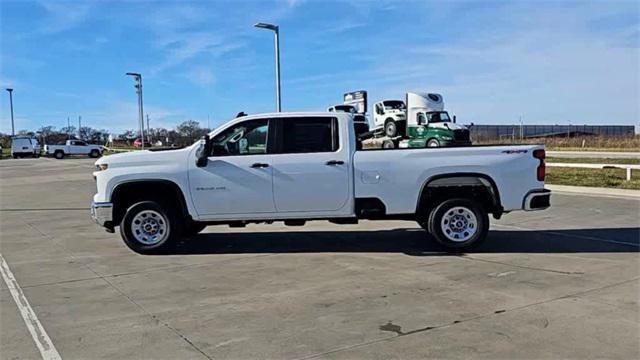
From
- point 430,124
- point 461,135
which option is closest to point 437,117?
point 430,124

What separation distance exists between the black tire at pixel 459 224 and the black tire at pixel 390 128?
26155 millimetres

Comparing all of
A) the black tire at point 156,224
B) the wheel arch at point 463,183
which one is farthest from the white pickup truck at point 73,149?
the wheel arch at point 463,183

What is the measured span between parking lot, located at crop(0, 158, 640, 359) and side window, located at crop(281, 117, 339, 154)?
4.99 feet

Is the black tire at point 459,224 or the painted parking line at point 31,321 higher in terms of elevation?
the black tire at point 459,224

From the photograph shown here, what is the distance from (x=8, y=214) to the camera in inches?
535

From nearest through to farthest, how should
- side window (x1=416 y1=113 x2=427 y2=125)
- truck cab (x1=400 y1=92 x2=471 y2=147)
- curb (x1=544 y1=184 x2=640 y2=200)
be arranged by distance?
curb (x1=544 y1=184 x2=640 y2=200), truck cab (x1=400 y1=92 x2=471 y2=147), side window (x1=416 y1=113 x2=427 y2=125)

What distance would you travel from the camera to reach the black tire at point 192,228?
8430mm

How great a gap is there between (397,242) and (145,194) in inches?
153

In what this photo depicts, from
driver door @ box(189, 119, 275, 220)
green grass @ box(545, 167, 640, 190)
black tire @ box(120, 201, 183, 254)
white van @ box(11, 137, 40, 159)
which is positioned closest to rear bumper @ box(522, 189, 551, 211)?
driver door @ box(189, 119, 275, 220)

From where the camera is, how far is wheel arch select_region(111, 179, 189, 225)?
7.96m

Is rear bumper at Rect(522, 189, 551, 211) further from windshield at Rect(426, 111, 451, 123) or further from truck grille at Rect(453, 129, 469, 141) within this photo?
windshield at Rect(426, 111, 451, 123)

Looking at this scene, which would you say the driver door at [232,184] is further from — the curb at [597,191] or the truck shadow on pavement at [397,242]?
the curb at [597,191]

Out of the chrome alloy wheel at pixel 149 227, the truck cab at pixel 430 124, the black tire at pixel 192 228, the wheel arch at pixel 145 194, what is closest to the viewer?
the wheel arch at pixel 145 194

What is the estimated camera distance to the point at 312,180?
7848 mm
